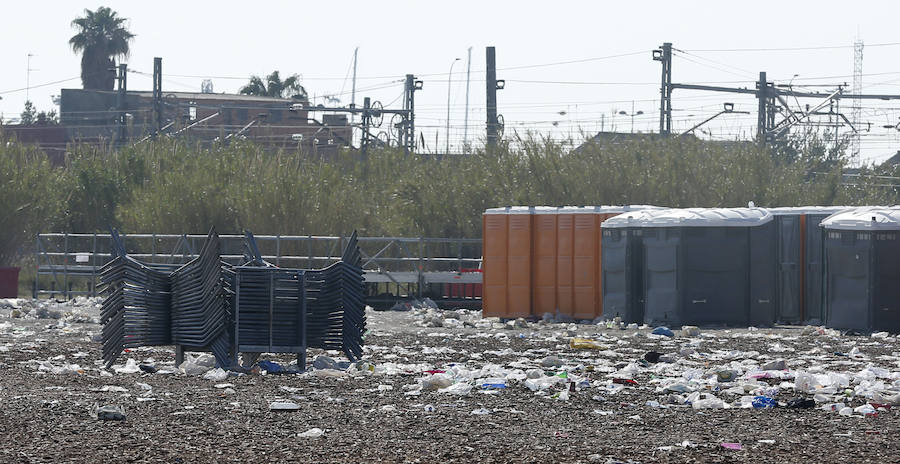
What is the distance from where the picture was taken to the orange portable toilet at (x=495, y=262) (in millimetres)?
24469

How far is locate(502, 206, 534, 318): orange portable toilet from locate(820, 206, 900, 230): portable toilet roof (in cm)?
573

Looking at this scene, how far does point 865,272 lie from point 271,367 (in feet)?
33.1

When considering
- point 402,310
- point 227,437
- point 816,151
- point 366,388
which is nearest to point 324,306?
point 366,388

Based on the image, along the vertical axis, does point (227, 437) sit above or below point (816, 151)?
below

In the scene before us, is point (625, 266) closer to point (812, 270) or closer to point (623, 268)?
point (623, 268)

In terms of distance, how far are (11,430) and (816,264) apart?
15.7 metres

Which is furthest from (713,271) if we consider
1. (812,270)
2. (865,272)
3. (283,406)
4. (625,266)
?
(283,406)

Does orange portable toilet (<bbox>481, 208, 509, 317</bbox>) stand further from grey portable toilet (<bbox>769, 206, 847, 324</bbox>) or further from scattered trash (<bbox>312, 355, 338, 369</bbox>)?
scattered trash (<bbox>312, 355, 338, 369</bbox>)

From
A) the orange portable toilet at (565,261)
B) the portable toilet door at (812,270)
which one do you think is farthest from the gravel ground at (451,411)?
the orange portable toilet at (565,261)

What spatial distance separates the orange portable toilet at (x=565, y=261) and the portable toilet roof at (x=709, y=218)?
7.19 ft

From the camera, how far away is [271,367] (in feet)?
44.5

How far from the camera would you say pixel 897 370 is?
13.4 m

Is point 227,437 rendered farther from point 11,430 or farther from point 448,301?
point 448,301

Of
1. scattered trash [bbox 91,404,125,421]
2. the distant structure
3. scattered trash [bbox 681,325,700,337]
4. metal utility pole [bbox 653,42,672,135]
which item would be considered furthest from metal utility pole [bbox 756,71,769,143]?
scattered trash [bbox 91,404,125,421]
